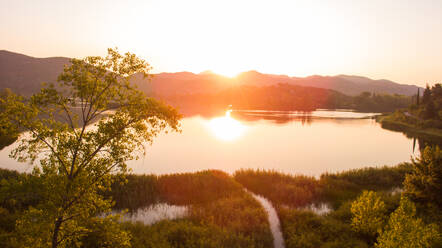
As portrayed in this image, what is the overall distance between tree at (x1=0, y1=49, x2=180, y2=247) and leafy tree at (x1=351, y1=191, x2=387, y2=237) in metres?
17.0

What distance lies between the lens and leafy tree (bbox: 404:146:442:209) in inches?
882

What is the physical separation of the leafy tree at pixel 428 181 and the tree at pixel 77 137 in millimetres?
24032

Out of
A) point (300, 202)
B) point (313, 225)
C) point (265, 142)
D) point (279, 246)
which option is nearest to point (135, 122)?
point (279, 246)

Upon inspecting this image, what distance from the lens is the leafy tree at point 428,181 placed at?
2239cm

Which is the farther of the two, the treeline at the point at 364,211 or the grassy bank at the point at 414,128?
the grassy bank at the point at 414,128

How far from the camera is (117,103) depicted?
13.2 metres

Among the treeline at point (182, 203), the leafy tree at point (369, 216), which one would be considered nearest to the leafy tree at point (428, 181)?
the leafy tree at point (369, 216)

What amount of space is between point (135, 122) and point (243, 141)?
59477 millimetres

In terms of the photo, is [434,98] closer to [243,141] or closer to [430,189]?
[243,141]

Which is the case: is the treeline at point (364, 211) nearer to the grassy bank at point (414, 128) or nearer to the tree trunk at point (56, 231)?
the tree trunk at point (56, 231)

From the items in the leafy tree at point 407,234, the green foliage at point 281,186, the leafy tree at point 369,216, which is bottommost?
the green foliage at point 281,186

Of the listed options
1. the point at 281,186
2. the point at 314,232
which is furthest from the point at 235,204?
the point at 281,186

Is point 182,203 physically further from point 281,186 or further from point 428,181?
point 428,181

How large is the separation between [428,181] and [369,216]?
7751 mm
